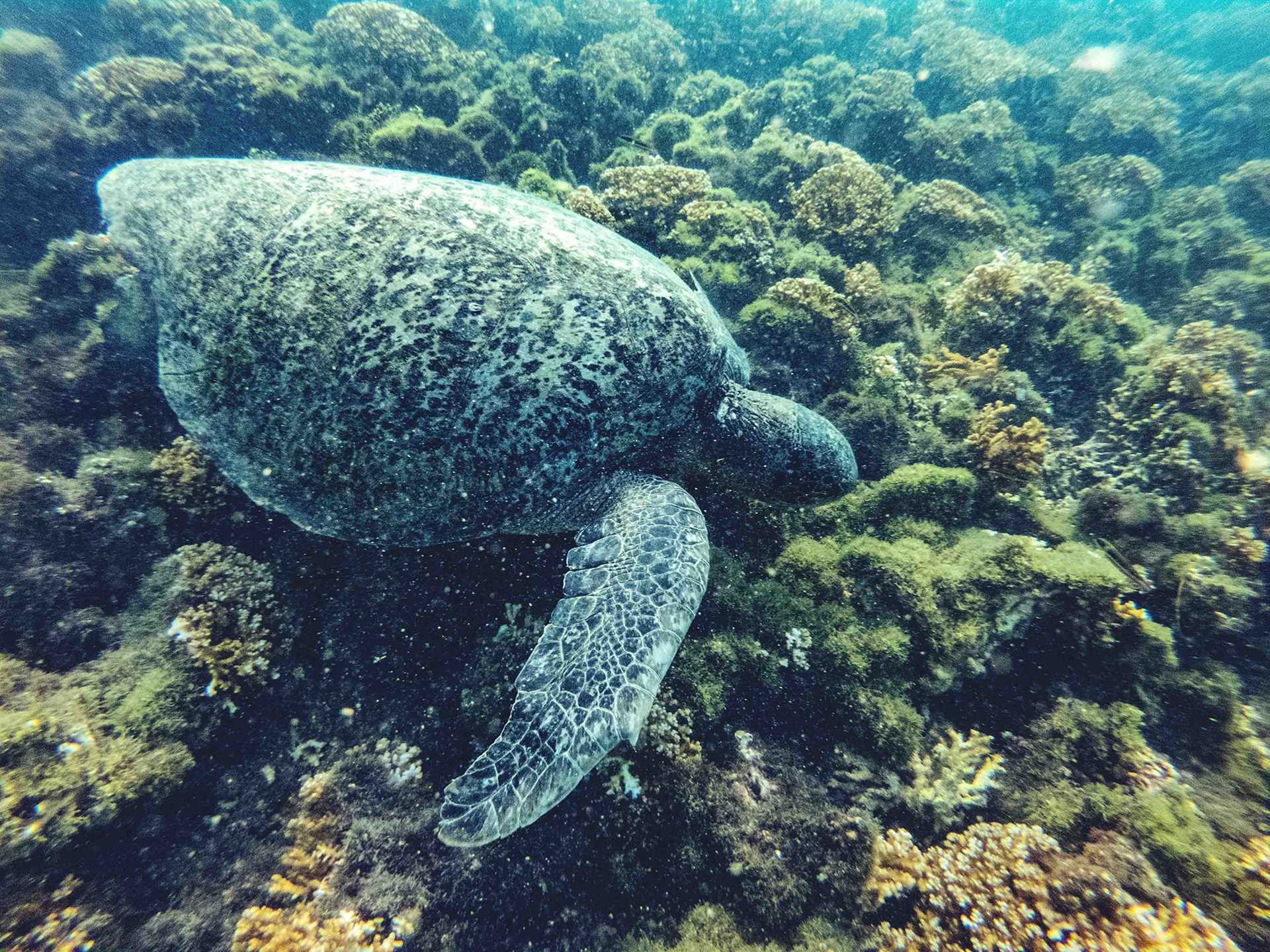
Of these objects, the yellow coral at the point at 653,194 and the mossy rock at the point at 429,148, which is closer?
the yellow coral at the point at 653,194

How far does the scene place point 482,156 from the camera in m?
6.80

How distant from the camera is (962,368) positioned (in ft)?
16.8

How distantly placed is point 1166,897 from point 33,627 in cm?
770

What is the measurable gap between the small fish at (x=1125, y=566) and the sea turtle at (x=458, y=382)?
2985 mm

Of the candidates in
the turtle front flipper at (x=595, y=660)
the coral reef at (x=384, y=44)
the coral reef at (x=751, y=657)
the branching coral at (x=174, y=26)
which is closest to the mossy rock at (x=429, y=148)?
the coral reef at (x=751, y=657)

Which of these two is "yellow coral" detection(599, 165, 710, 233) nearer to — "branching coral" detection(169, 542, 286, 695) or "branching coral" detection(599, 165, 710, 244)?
"branching coral" detection(599, 165, 710, 244)

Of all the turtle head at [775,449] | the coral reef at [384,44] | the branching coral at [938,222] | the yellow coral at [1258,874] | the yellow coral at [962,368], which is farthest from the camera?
the coral reef at [384,44]

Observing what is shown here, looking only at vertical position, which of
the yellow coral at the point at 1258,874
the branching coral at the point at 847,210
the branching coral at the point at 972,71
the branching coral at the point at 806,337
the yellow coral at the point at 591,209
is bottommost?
the yellow coral at the point at 1258,874

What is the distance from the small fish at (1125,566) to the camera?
399 centimetres

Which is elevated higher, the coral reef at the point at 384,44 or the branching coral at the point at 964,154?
the branching coral at the point at 964,154

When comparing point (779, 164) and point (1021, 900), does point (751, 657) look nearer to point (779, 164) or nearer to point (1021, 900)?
point (1021, 900)

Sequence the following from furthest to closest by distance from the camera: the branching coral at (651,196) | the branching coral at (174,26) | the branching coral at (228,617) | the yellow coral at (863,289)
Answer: the branching coral at (174,26) → the branching coral at (651,196) → the yellow coral at (863,289) → the branching coral at (228,617)

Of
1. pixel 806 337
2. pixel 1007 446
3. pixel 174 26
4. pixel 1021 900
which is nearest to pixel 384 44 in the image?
pixel 174 26

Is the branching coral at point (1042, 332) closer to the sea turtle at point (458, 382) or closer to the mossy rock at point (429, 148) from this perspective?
the sea turtle at point (458, 382)
